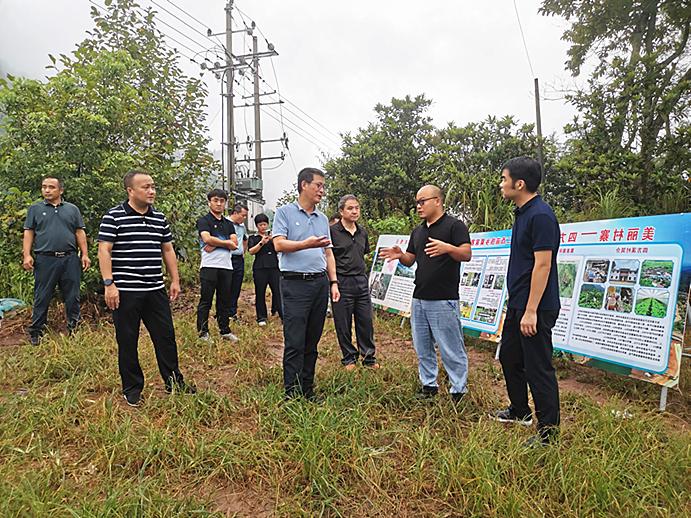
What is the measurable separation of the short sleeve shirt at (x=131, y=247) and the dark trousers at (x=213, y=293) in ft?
4.89

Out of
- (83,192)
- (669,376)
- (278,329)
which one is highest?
(83,192)

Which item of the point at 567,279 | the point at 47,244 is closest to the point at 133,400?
the point at 47,244

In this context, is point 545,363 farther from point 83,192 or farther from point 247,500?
point 83,192

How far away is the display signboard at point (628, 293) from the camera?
9.95 ft

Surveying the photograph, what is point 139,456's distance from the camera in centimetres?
226

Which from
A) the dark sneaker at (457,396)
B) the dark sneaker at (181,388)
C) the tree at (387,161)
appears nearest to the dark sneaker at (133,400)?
the dark sneaker at (181,388)

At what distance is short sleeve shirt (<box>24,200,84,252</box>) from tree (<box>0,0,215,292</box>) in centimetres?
68

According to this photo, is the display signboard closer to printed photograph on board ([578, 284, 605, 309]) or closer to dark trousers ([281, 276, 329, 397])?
printed photograph on board ([578, 284, 605, 309])

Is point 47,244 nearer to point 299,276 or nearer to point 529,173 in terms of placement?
point 299,276

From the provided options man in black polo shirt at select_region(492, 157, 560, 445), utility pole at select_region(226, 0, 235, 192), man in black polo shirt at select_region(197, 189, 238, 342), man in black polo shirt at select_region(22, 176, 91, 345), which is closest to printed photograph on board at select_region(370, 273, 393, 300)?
man in black polo shirt at select_region(197, 189, 238, 342)

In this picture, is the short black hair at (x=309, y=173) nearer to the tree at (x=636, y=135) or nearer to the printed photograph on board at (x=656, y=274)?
the printed photograph on board at (x=656, y=274)

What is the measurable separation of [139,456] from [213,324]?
3.25 m

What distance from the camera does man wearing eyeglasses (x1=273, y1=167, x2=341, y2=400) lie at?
3.01 meters

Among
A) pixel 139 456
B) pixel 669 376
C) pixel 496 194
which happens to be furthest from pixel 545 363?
pixel 496 194
